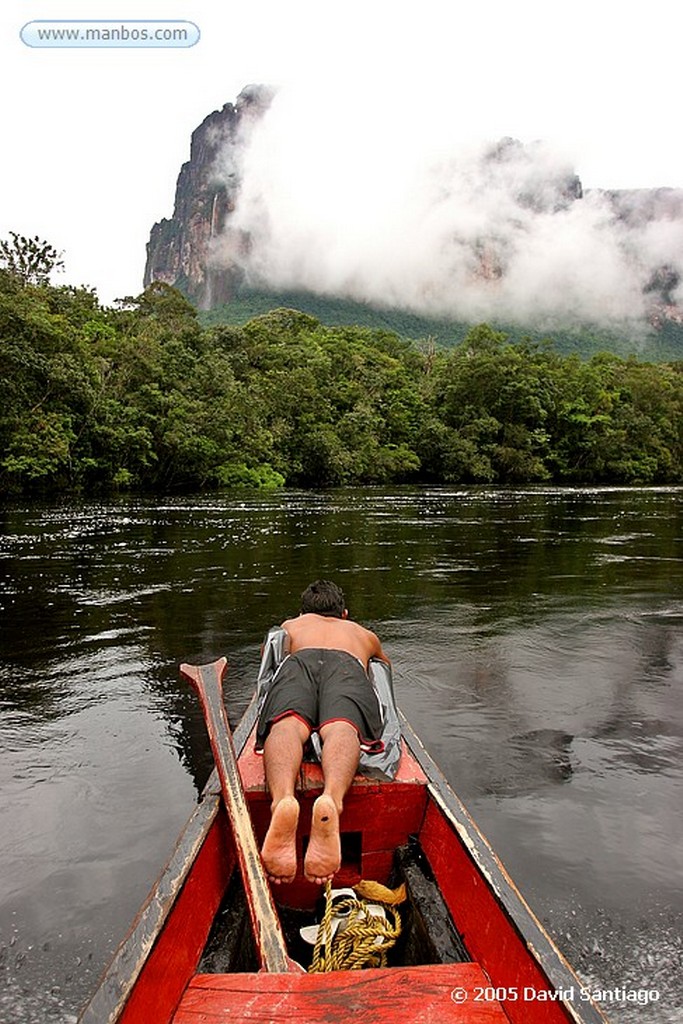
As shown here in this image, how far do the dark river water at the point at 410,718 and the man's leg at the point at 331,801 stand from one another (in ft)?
3.70

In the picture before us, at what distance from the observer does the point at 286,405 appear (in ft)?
144

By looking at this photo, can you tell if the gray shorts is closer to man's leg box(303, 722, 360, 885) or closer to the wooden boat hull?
man's leg box(303, 722, 360, 885)

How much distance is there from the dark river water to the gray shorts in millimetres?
1115

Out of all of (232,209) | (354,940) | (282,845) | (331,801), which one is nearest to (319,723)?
(331,801)

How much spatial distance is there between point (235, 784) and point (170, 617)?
6.19 m

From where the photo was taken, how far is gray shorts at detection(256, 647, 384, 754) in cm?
336

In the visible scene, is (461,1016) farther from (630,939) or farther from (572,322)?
(572,322)

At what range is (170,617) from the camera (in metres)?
Answer: 8.99

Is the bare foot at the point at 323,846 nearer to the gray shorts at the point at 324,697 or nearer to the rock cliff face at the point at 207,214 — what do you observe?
the gray shorts at the point at 324,697

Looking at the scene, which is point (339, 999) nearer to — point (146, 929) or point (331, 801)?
point (146, 929)

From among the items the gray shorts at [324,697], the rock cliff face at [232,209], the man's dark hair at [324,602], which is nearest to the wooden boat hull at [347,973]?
the gray shorts at [324,697]

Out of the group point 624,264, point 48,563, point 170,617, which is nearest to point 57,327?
point 48,563

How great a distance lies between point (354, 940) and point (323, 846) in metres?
0.37

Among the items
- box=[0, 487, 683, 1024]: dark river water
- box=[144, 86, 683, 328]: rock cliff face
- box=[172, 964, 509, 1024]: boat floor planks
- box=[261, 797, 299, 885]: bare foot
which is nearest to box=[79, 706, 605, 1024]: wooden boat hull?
box=[172, 964, 509, 1024]: boat floor planks
